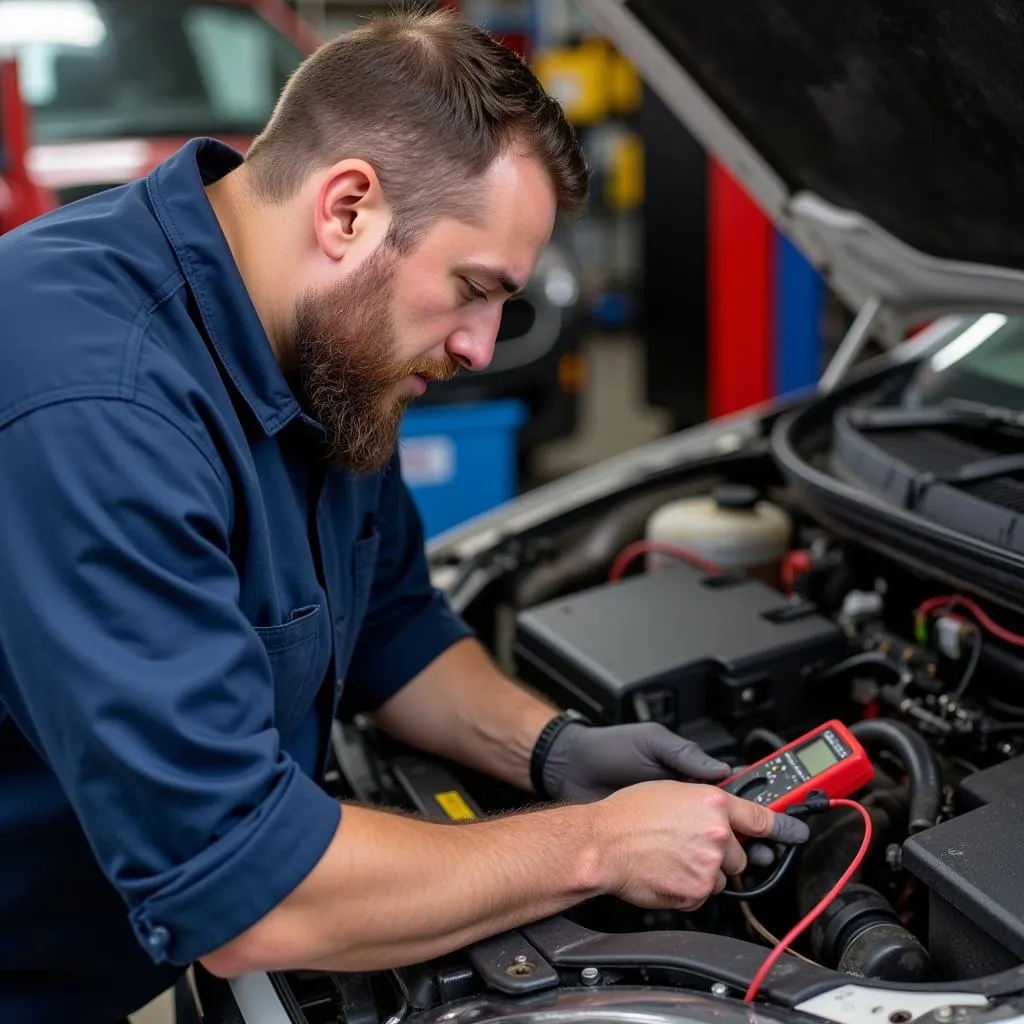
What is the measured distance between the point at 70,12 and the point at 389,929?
3.33 m

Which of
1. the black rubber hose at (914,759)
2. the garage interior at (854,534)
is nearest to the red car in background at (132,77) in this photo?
the garage interior at (854,534)

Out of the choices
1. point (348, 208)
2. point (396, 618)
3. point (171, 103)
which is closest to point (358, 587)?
point (396, 618)

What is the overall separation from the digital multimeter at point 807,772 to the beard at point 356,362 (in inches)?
19.0

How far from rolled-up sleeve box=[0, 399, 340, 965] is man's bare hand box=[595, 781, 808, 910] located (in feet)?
0.94

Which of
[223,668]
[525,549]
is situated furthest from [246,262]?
[525,549]

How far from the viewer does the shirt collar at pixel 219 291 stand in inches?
40.9

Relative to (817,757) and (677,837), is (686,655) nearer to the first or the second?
(817,757)

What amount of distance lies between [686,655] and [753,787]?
218mm

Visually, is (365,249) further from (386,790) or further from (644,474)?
(644,474)

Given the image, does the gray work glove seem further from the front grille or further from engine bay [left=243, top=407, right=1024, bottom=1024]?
the front grille

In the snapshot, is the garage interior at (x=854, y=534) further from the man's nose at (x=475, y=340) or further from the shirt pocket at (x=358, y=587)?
the man's nose at (x=475, y=340)

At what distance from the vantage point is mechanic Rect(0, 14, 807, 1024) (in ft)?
2.76

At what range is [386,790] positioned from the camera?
1320mm

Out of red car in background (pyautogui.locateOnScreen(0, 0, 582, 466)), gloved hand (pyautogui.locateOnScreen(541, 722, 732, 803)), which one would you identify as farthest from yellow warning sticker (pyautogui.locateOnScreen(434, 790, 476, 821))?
red car in background (pyautogui.locateOnScreen(0, 0, 582, 466))
